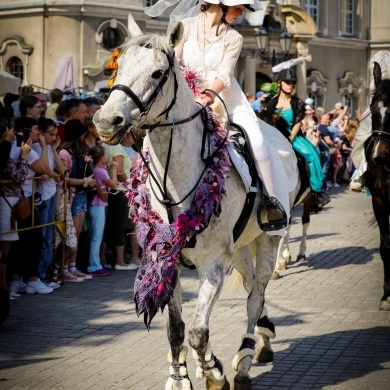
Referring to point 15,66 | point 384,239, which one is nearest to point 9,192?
point 384,239

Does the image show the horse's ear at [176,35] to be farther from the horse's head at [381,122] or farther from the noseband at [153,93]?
the horse's head at [381,122]

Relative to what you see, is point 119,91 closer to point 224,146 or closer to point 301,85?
point 224,146

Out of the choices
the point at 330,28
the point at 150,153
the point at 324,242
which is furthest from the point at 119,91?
the point at 330,28

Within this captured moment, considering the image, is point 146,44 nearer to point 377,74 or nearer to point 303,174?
point 377,74

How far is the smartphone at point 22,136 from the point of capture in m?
11.7

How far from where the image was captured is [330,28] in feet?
162

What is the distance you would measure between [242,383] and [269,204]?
1.49 m

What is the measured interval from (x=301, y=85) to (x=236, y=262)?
121 feet

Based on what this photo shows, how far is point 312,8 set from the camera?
48781 millimetres

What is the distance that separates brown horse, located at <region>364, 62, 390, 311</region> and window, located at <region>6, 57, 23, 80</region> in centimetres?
2174

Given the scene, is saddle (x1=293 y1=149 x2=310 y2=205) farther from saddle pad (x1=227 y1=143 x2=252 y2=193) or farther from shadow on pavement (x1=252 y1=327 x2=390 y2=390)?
saddle pad (x1=227 y1=143 x2=252 y2=193)

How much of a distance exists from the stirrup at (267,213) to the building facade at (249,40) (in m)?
17.2

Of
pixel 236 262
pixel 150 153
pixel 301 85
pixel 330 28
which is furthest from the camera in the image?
pixel 330 28

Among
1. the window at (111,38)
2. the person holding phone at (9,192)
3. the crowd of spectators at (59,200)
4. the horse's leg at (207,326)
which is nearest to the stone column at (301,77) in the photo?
the window at (111,38)
